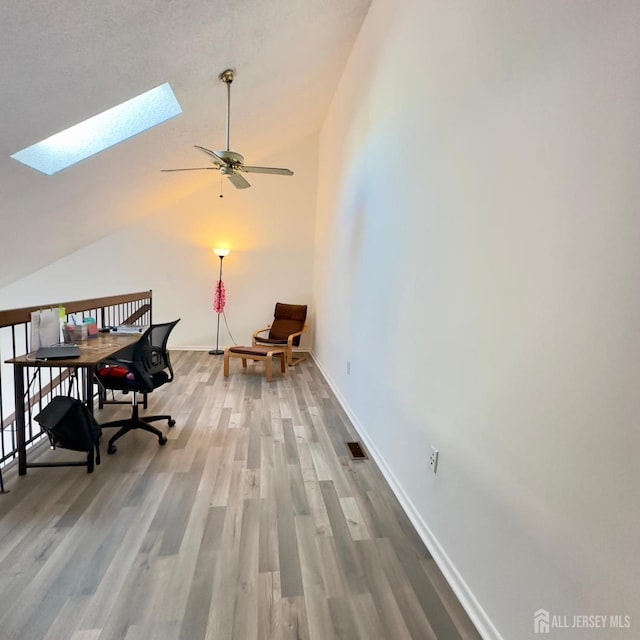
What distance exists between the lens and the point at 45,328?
8.16 feet

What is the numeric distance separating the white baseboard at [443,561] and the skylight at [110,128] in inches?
134

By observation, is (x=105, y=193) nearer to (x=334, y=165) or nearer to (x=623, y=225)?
(x=334, y=165)

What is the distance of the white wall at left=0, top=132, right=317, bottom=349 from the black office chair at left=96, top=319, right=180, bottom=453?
10.5 ft

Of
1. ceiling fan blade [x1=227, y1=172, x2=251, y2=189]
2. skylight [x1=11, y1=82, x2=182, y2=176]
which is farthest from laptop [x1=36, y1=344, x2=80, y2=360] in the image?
ceiling fan blade [x1=227, y1=172, x2=251, y2=189]

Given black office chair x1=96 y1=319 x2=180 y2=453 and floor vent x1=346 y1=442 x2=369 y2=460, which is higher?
black office chair x1=96 y1=319 x2=180 y2=453

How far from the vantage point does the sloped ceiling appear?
1973 millimetres

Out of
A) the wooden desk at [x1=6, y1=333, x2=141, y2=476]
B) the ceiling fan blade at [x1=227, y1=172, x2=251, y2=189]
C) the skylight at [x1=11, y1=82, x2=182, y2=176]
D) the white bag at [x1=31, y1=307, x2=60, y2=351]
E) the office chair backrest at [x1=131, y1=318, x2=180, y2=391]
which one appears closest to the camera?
the wooden desk at [x1=6, y1=333, x2=141, y2=476]

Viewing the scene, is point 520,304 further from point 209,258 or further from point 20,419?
point 209,258

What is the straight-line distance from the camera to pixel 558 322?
1.07 m

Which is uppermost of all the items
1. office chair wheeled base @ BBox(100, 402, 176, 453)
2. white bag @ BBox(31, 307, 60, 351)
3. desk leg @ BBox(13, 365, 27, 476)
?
white bag @ BBox(31, 307, 60, 351)

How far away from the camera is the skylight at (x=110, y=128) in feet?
10.1

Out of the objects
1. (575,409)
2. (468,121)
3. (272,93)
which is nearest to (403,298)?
(468,121)

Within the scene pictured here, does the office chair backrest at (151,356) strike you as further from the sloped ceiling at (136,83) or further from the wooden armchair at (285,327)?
the wooden armchair at (285,327)

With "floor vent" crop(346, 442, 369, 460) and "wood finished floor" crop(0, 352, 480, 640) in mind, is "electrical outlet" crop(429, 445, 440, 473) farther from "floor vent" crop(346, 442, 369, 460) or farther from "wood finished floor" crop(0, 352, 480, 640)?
"floor vent" crop(346, 442, 369, 460)
